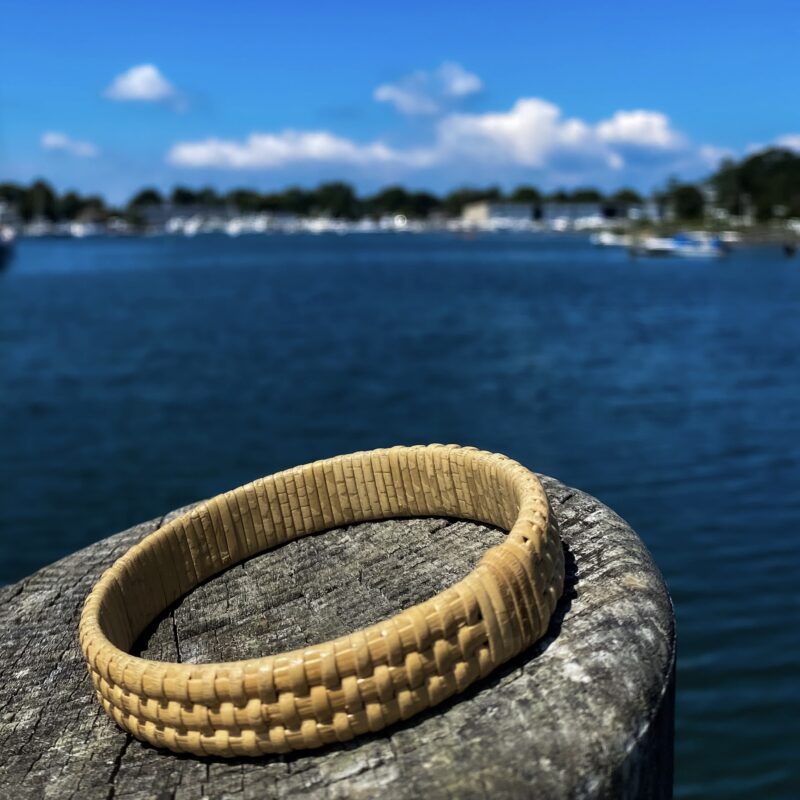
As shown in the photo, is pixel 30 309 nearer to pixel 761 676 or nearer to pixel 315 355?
pixel 315 355

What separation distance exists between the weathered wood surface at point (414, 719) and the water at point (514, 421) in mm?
4097

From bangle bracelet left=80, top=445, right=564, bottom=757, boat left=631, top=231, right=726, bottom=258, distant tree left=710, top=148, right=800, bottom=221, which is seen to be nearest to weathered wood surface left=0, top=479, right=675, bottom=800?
bangle bracelet left=80, top=445, right=564, bottom=757

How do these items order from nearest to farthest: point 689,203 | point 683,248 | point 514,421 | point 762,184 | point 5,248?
point 514,421 < point 5,248 < point 683,248 < point 762,184 < point 689,203

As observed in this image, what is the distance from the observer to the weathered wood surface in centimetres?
218

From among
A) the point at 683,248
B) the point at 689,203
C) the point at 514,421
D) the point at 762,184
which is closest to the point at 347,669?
the point at 514,421

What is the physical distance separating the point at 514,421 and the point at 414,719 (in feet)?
53.7

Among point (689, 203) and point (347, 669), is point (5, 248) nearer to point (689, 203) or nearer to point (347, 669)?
point (347, 669)

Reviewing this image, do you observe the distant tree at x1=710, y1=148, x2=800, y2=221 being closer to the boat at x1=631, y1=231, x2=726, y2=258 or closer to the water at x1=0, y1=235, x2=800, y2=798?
the boat at x1=631, y1=231, x2=726, y2=258

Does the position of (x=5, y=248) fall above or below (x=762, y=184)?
below

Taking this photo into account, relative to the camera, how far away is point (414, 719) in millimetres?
2365

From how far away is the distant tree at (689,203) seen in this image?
15512cm

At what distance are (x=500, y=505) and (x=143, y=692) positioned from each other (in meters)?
1.62

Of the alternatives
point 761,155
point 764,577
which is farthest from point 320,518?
point 761,155

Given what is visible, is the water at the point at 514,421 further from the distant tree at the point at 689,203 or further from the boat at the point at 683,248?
the distant tree at the point at 689,203
